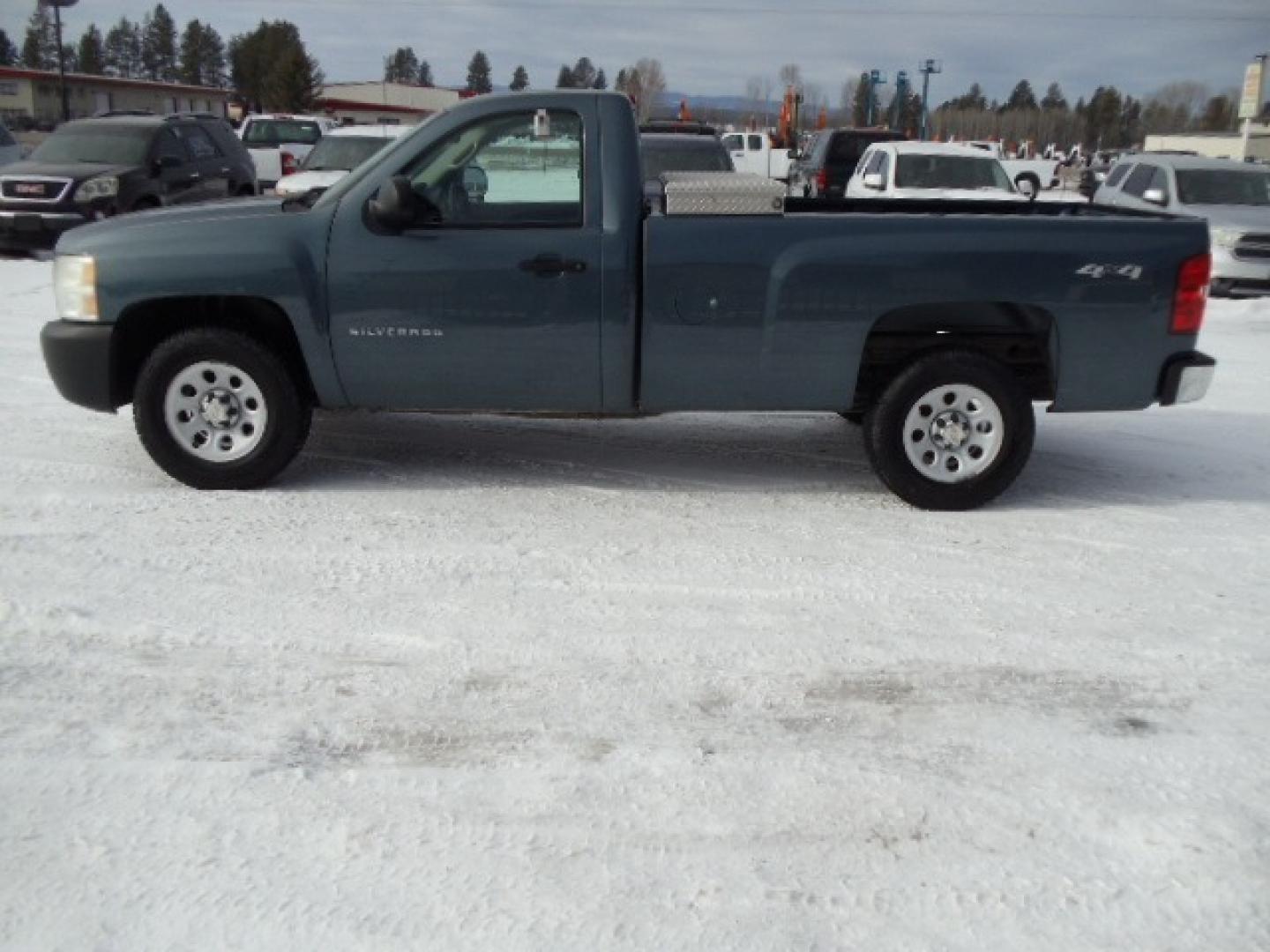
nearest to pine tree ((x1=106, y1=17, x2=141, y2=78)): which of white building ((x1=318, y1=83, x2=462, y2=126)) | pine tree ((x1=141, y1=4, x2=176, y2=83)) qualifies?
pine tree ((x1=141, y1=4, x2=176, y2=83))

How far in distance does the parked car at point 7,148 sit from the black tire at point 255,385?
1679 cm

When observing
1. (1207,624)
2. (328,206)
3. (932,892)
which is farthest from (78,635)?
(1207,624)

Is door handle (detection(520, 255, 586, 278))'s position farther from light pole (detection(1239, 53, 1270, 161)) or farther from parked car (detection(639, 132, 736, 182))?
light pole (detection(1239, 53, 1270, 161))

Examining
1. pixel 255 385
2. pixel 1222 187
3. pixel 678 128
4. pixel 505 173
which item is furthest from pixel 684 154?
pixel 255 385

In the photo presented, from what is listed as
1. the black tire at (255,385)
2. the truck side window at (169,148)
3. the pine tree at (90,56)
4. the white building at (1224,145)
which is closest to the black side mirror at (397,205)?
the black tire at (255,385)

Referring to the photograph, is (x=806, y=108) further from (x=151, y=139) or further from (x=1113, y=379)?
(x=1113, y=379)

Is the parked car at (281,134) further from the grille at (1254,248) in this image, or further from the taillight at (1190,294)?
the taillight at (1190,294)

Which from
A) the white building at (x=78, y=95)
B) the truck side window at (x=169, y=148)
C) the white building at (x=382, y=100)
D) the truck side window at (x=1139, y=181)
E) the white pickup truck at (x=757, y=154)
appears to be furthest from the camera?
the white building at (x=382, y=100)

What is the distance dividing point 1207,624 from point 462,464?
Result: 12.0ft

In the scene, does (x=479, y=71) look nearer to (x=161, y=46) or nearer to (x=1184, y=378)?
(x=161, y=46)

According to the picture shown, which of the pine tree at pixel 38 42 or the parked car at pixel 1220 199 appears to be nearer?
the parked car at pixel 1220 199

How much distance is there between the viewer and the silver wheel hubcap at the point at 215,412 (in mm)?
5602

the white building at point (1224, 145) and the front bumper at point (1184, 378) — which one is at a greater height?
the white building at point (1224, 145)

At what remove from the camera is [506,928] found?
2670 millimetres
